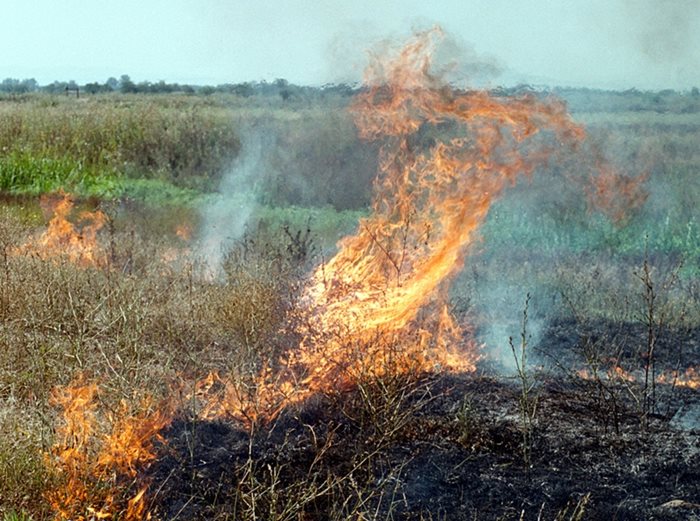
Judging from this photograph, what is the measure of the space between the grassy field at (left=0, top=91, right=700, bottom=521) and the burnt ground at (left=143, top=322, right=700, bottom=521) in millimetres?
73

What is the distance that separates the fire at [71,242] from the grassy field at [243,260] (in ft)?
0.48

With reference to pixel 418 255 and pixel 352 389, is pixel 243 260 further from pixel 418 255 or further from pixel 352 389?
pixel 352 389

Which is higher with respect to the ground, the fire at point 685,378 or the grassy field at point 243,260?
the grassy field at point 243,260

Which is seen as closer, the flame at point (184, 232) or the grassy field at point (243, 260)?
the grassy field at point (243, 260)

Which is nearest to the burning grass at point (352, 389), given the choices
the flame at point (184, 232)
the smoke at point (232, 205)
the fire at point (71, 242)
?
the fire at point (71, 242)

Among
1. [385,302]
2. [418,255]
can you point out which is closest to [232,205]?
[418,255]

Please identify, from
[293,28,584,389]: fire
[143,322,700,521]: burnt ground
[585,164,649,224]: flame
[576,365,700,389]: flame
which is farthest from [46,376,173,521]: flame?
[585,164,649,224]: flame

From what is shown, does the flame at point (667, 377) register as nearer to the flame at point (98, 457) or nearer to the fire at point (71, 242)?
the flame at point (98, 457)

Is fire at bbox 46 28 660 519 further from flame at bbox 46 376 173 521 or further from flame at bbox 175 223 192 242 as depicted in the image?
flame at bbox 175 223 192 242

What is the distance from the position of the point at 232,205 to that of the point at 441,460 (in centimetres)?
1065

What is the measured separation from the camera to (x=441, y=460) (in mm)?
5055

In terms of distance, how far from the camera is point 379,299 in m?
6.80

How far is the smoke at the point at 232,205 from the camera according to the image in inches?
466

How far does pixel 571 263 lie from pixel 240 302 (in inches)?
198
